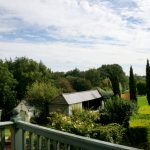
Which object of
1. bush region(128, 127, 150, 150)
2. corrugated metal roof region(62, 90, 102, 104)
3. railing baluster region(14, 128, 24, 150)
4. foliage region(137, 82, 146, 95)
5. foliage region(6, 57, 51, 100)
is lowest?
bush region(128, 127, 150, 150)

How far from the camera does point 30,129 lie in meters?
4.17

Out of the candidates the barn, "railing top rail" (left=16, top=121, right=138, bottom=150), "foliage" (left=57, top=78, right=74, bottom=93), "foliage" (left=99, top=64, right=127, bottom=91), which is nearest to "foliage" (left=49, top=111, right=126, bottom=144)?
"railing top rail" (left=16, top=121, right=138, bottom=150)

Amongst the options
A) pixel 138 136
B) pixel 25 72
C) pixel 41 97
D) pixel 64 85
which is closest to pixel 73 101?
pixel 41 97

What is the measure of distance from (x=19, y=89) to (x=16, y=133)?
5634 centimetres

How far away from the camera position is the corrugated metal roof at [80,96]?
48062 mm

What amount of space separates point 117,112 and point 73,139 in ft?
80.6

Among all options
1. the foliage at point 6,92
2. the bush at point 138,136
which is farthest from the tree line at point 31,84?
the bush at point 138,136

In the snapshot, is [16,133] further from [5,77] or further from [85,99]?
[5,77]

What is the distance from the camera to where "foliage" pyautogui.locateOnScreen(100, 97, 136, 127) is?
27375mm

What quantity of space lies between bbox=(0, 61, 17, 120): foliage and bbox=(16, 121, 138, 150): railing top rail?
47139 mm

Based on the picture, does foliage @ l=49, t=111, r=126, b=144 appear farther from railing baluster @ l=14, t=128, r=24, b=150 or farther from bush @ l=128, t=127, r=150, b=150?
railing baluster @ l=14, t=128, r=24, b=150

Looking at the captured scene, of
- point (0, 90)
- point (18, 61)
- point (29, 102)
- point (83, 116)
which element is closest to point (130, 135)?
point (83, 116)

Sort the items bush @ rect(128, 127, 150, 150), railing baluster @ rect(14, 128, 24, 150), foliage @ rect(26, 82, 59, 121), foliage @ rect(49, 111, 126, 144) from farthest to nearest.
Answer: foliage @ rect(26, 82, 59, 121)
bush @ rect(128, 127, 150, 150)
foliage @ rect(49, 111, 126, 144)
railing baluster @ rect(14, 128, 24, 150)

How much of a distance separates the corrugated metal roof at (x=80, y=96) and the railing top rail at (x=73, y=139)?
141 ft
